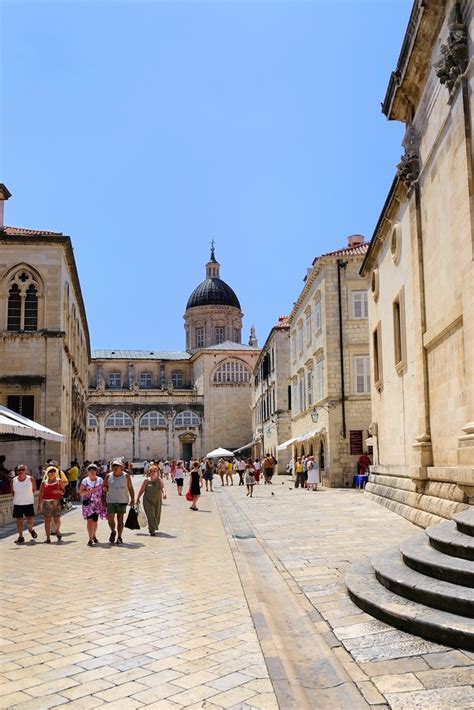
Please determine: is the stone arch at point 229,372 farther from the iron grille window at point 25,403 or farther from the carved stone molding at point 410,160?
the carved stone molding at point 410,160

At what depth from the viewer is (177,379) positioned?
89062 millimetres

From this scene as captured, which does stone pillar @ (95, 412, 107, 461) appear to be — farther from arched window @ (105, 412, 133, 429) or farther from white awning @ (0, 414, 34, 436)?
white awning @ (0, 414, 34, 436)

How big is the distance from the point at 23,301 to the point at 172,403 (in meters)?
50.8

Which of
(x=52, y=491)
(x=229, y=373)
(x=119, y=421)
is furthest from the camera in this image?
(x=229, y=373)

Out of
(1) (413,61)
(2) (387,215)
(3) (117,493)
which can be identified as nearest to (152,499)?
(3) (117,493)

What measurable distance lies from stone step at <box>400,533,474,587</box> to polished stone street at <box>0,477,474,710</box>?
75 centimetres

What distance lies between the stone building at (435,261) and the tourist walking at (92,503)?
5930 mm

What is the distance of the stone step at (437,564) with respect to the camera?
5965 millimetres

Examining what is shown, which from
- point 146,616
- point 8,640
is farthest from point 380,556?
point 8,640

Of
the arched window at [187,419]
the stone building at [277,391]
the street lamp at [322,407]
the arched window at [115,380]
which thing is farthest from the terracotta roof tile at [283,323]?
the arched window at [115,380]

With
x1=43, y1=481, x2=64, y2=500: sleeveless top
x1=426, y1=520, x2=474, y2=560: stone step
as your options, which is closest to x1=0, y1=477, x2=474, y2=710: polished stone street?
x1=426, y1=520, x2=474, y2=560: stone step

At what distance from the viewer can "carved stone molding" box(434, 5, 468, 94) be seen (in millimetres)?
10305

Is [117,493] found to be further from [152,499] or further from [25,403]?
[25,403]

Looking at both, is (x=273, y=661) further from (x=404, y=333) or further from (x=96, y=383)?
(x=96, y=383)
